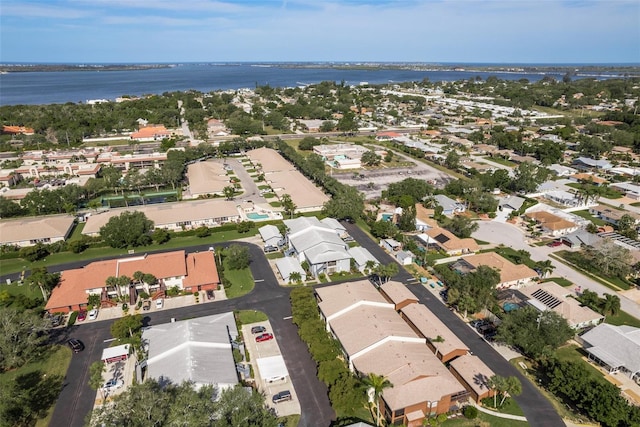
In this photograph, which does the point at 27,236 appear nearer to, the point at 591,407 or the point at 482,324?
the point at 482,324

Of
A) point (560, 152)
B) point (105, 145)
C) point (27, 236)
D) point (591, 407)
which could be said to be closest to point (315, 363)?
point (591, 407)

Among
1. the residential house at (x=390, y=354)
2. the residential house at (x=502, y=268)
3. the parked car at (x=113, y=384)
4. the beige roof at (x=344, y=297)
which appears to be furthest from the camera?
the residential house at (x=502, y=268)

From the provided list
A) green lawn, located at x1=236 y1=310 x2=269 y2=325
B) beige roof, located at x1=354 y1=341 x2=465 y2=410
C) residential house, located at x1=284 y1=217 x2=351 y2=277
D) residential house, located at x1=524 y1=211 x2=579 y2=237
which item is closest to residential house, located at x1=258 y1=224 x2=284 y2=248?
residential house, located at x1=284 y1=217 x2=351 y2=277

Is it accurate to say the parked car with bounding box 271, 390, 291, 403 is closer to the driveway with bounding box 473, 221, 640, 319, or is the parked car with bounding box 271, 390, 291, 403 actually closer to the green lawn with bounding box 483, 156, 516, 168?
the driveway with bounding box 473, 221, 640, 319

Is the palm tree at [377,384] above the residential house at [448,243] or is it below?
above

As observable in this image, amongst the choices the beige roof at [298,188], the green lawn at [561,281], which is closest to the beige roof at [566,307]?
the green lawn at [561,281]

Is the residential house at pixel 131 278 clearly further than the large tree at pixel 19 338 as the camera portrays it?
Yes

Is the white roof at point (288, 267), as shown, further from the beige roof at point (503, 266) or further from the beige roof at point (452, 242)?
the beige roof at point (503, 266)
